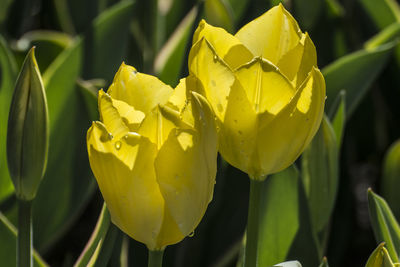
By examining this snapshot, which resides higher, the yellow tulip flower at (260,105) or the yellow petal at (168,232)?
the yellow tulip flower at (260,105)

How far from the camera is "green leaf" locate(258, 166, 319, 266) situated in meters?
0.89

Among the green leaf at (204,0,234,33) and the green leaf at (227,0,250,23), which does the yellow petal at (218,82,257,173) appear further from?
the green leaf at (227,0,250,23)

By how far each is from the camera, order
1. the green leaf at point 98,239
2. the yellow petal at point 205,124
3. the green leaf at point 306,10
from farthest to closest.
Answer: the green leaf at point 306,10
the green leaf at point 98,239
the yellow petal at point 205,124

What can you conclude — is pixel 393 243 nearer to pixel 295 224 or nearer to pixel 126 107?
pixel 295 224

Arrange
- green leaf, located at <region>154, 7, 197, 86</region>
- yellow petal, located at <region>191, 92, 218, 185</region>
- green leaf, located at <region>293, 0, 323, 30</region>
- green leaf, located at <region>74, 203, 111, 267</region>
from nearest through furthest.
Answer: yellow petal, located at <region>191, 92, 218, 185</region> → green leaf, located at <region>74, 203, 111, 267</region> → green leaf, located at <region>154, 7, 197, 86</region> → green leaf, located at <region>293, 0, 323, 30</region>

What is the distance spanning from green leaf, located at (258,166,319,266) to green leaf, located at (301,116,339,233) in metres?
0.02

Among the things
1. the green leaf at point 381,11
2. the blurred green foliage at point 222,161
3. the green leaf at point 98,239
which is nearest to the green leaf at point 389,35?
the blurred green foliage at point 222,161

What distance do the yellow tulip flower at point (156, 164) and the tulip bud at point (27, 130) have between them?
0.11 m

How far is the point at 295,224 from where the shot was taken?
0.91 meters

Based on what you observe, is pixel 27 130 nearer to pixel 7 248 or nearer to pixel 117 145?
pixel 117 145

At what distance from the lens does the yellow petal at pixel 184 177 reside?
20.5 inches

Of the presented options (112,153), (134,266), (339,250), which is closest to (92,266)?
(112,153)

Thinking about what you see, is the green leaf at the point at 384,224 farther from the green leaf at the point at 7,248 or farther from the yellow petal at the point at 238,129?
the green leaf at the point at 7,248

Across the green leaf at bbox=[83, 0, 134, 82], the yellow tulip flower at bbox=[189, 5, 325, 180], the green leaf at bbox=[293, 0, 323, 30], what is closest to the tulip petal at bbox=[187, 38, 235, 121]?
the yellow tulip flower at bbox=[189, 5, 325, 180]
